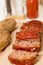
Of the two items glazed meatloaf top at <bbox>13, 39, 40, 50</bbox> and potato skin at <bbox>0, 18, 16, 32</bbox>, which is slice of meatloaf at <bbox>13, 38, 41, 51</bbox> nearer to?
glazed meatloaf top at <bbox>13, 39, 40, 50</bbox>

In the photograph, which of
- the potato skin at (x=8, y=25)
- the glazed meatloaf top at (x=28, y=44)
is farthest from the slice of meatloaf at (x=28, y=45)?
the potato skin at (x=8, y=25)

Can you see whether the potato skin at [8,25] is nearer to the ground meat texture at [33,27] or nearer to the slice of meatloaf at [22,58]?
the ground meat texture at [33,27]

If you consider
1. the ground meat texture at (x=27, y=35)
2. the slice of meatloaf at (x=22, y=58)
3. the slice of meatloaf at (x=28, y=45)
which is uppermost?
the ground meat texture at (x=27, y=35)

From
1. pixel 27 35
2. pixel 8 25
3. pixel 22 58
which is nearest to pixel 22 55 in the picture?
pixel 22 58

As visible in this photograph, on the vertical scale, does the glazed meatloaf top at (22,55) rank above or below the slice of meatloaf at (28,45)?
below

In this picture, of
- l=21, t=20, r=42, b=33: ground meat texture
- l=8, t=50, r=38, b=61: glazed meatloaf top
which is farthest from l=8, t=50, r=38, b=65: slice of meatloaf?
l=21, t=20, r=42, b=33: ground meat texture

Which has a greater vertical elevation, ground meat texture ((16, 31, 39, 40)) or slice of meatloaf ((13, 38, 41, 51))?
ground meat texture ((16, 31, 39, 40))
